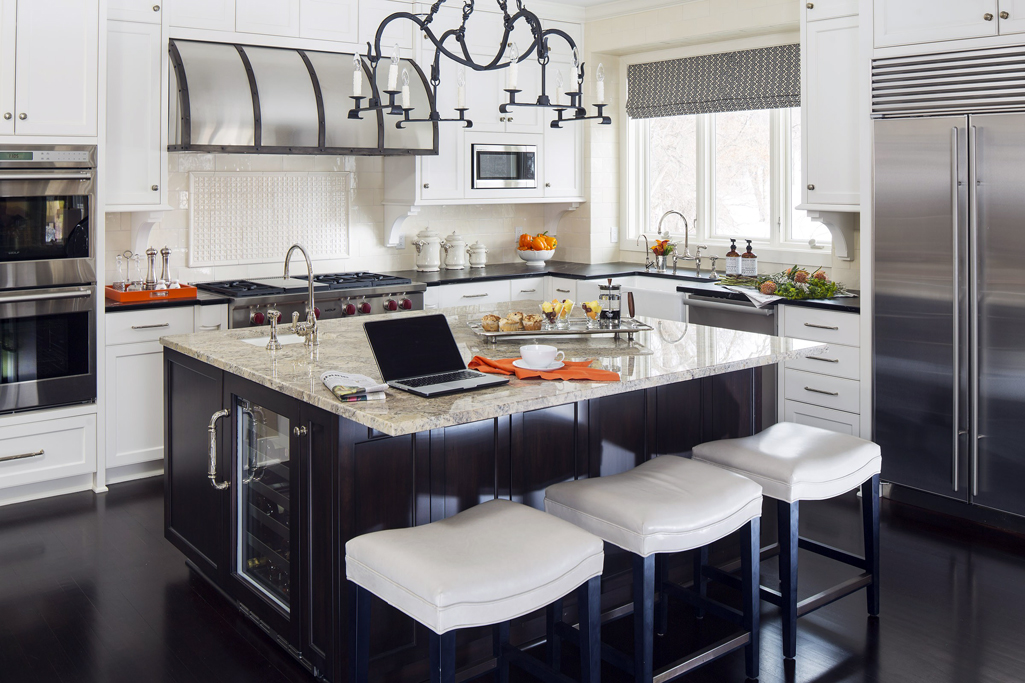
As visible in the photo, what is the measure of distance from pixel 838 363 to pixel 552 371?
238 cm

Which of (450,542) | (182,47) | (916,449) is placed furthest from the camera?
(182,47)

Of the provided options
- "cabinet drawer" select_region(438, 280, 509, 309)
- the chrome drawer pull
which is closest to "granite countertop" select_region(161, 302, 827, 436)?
the chrome drawer pull

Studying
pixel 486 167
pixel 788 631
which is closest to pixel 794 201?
pixel 486 167

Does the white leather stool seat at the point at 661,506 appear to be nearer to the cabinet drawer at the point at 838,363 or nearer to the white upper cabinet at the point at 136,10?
the cabinet drawer at the point at 838,363

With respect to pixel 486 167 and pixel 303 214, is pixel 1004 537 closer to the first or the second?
pixel 486 167

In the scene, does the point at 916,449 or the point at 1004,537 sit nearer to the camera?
the point at 1004,537

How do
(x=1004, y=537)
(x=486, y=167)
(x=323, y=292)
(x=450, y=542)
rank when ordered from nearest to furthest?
(x=450, y=542)
(x=1004, y=537)
(x=323, y=292)
(x=486, y=167)

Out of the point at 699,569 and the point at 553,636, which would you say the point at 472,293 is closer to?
the point at 699,569

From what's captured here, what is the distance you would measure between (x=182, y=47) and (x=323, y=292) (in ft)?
4.92

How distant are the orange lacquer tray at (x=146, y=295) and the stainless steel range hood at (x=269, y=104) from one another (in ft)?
2.47

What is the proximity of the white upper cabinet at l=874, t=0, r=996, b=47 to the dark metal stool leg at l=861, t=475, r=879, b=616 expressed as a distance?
2117 mm

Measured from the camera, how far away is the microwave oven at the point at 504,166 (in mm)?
6316

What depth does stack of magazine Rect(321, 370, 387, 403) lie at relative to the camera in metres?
2.55

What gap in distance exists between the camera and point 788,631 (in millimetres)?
3023
